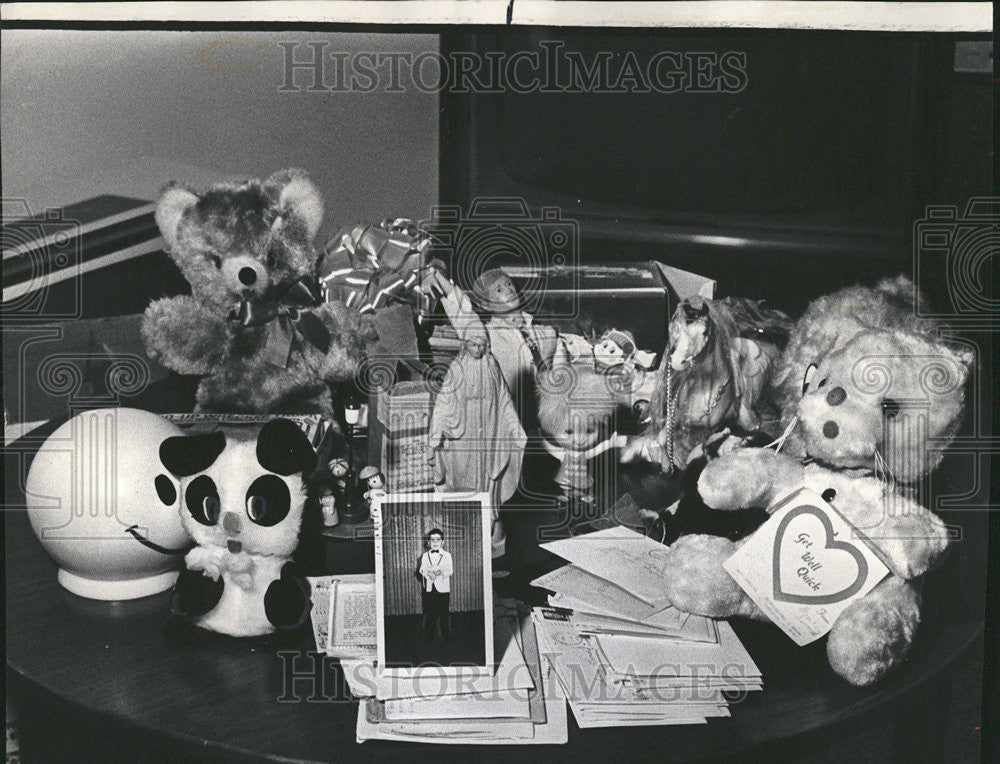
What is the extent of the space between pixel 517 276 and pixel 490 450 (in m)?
0.32

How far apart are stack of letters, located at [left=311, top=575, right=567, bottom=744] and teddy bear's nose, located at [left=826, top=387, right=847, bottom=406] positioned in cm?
47

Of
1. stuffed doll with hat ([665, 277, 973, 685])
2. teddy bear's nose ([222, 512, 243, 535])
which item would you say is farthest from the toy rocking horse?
teddy bear's nose ([222, 512, 243, 535])

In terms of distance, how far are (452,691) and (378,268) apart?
25.8 inches

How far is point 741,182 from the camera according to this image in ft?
5.64

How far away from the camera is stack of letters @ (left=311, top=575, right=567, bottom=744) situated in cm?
112

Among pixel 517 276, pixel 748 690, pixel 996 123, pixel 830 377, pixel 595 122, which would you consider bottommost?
pixel 748 690

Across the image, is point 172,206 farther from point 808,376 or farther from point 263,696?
point 808,376

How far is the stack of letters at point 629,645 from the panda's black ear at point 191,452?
17.8 inches

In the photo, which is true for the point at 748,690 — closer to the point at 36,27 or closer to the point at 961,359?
the point at 961,359

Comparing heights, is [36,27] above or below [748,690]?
above

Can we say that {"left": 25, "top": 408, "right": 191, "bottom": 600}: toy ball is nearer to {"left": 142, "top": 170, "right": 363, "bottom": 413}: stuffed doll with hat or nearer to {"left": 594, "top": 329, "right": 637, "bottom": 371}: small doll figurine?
{"left": 142, "top": 170, "right": 363, "bottom": 413}: stuffed doll with hat

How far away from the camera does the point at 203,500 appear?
4.08 feet

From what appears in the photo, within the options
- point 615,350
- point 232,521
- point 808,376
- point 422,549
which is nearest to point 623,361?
point 615,350

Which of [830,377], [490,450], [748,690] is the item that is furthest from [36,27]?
[748,690]
